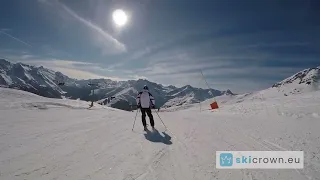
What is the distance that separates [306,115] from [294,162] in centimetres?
1302

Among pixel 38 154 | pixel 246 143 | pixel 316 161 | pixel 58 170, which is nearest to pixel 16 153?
pixel 38 154

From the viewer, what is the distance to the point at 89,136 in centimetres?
990

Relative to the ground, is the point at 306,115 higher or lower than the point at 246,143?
higher

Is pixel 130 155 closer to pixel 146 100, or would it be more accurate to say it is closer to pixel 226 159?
pixel 226 159

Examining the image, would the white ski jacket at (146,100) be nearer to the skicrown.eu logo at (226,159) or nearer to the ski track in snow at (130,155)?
the ski track in snow at (130,155)

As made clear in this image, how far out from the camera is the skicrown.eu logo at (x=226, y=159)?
670cm

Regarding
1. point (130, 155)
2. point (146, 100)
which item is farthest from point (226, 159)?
point (146, 100)

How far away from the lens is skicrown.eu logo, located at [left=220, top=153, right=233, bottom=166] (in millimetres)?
6699

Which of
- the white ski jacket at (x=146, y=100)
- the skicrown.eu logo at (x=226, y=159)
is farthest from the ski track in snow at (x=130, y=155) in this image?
the white ski jacket at (x=146, y=100)

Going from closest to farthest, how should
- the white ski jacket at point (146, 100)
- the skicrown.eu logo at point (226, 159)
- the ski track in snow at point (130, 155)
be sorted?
the ski track in snow at point (130, 155) → the skicrown.eu logo at point (226, 159) → the white ski jacket at point (146, 100)

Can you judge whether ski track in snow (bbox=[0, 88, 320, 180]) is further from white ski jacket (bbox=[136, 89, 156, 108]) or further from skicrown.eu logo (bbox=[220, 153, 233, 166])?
white ski jacket (bbox=[136, 89, 156, 108])

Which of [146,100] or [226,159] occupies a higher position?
[146,100]

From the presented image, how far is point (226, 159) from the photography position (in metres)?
7.16

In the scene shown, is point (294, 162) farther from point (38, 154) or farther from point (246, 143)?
point (38, 154)
